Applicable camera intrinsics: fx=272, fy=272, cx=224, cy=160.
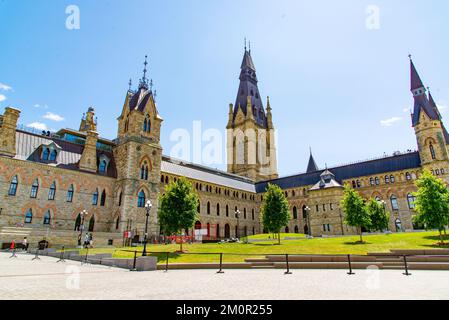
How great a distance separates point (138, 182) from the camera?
42.2m

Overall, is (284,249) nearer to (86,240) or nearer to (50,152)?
(86,240)

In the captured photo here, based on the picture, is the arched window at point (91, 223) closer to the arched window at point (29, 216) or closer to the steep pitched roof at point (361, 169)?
the arched window at point (29, 216)

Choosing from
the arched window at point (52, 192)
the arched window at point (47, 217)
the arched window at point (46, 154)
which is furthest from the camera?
the arched window at point (46, 154)

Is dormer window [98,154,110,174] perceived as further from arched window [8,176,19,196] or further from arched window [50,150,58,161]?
arched window [8,176,19,196]

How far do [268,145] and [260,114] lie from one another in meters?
11.3

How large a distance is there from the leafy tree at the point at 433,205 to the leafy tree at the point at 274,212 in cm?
1533

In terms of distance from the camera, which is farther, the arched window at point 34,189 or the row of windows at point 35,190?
the arched window at point 34,189

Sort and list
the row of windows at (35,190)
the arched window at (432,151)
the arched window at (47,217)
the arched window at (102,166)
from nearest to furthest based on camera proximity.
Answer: the row of windows at (35,190) → the arched window at (47,217) → the arched window at (102,166) → the arched window at (432,151)

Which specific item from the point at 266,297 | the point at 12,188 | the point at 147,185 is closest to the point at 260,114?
the point at 147,185

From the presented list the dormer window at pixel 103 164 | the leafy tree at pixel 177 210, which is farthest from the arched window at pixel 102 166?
the leafy tree at pixel 177 210

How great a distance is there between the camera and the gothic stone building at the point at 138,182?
33812 millimetres

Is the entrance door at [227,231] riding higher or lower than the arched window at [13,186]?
lower

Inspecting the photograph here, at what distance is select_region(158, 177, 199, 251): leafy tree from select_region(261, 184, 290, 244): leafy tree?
12.2 m

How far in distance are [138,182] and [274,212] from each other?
69.3ft
